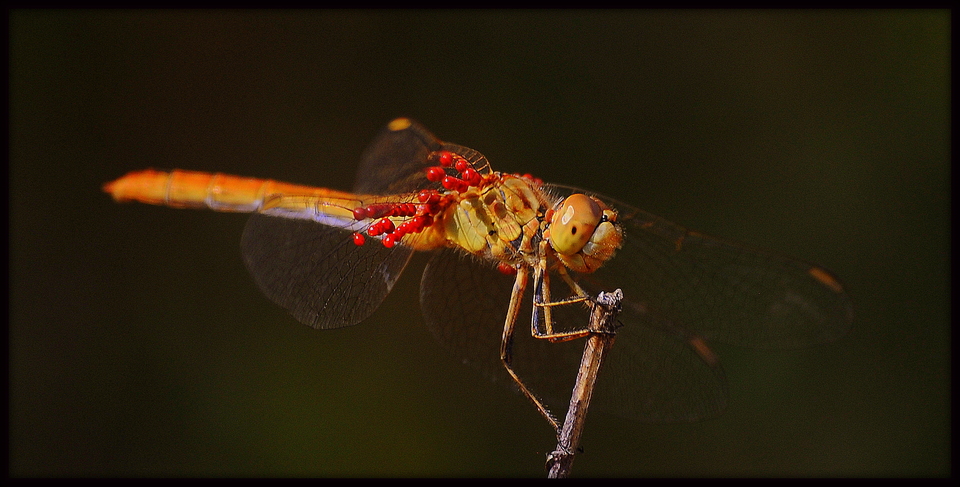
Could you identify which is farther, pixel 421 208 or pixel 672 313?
pixel 672 313

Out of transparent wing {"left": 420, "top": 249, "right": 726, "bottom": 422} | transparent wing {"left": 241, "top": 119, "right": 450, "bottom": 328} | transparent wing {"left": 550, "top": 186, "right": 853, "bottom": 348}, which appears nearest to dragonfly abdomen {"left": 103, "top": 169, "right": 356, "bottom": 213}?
transparent wing {"left": 241, "top": 119, "right": 450, "bottom": 328}

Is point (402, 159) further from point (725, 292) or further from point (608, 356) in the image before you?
point (725, 292)

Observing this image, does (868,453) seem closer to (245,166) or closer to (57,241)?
(245,166)

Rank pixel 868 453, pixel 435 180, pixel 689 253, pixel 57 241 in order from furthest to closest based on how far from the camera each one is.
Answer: pixel 57 241 < pixel 868 453 < pixel 689 253 < pixel 435 180

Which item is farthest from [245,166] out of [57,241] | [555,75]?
[555,75]

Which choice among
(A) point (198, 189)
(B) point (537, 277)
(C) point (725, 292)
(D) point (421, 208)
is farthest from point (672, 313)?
(A) point (198, 189)

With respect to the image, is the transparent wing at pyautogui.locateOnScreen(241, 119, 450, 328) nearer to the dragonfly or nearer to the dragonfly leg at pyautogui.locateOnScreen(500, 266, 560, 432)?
the dragonfly
